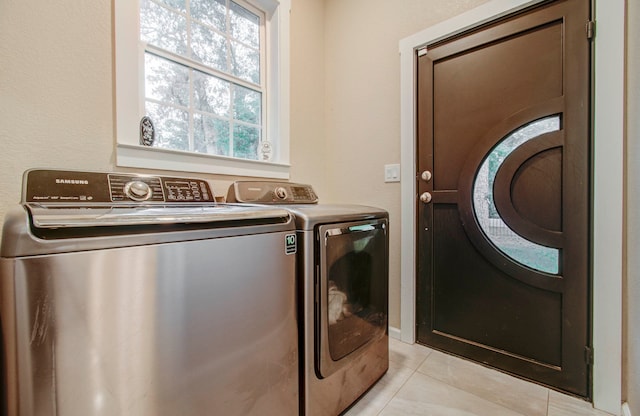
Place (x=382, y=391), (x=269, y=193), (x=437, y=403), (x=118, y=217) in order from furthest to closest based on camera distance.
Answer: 1. (x=269, y=193)
2. (x=382, y=391)
3. (x=437, y=403)
4. (x=118, y=217)

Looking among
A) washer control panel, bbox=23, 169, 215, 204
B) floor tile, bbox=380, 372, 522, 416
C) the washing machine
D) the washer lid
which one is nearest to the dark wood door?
floor tile, bbox=380, 372, 522, 416

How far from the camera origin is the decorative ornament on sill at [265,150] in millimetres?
1973

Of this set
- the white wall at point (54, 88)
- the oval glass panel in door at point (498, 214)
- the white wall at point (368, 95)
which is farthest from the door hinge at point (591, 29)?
the white wall at point (54, 88)

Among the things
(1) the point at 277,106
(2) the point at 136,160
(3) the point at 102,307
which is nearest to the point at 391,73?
(1) the point at 277,106

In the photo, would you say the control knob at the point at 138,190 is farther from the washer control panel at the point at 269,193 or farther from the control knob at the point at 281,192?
the control knob at the point at 281,192

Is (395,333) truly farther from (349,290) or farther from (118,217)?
(118,217)

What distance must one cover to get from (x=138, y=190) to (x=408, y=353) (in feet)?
5.90

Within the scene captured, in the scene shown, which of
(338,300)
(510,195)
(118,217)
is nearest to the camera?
(118,217)

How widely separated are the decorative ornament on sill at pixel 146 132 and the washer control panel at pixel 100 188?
0.29m

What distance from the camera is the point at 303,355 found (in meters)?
1.08

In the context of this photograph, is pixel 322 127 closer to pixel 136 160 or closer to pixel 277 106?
pixel 277 106

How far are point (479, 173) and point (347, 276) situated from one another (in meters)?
1.05

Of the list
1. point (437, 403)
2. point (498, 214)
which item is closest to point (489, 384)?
point (437, 403)

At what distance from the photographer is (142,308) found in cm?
70
